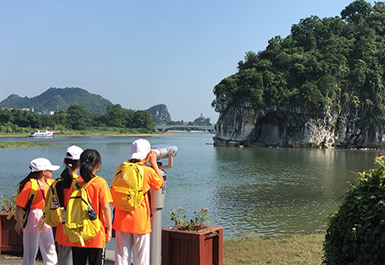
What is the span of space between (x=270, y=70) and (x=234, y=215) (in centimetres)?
5002

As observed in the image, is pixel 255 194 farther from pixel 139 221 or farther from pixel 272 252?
pixel 139 221

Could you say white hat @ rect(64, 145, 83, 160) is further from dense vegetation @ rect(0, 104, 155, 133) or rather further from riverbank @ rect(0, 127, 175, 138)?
riverbank @ rect(0, 127, 175, 138)

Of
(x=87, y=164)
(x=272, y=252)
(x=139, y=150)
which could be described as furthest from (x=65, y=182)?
(x=272, y=252)

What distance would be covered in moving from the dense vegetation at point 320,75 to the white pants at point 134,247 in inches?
2151

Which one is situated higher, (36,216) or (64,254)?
(36,216)

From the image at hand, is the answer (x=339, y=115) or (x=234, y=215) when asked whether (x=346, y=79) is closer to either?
(x=339, y=115)

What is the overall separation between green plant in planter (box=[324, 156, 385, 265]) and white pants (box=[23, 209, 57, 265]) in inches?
111

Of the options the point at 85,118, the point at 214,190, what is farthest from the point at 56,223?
the point at 85,118

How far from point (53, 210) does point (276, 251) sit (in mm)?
4984

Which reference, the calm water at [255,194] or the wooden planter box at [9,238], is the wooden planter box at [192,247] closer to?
Result: the wooden planter box at [9,238]

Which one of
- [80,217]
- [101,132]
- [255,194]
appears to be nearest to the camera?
[80,217]

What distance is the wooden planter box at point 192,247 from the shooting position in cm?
504

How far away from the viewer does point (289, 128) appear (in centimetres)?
6097

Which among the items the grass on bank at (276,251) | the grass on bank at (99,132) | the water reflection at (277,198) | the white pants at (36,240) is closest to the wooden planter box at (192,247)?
the white pants at (36,240)
